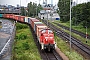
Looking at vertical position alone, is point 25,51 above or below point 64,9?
below

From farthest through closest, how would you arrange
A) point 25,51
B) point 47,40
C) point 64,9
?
point 64,9
point 25,51
point 47,40

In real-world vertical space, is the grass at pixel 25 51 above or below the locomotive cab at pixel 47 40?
below

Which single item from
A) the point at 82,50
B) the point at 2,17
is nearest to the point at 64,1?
the point at 2,17

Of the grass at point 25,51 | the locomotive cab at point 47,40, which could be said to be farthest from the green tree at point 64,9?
the locomotive cab at point 47,40

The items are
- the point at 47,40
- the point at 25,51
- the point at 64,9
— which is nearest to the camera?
the point at 47,40

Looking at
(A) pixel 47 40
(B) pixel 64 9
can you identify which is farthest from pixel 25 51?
(B) pixel 64 9

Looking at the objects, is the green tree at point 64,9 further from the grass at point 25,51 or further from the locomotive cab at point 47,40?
the locomotive cab at point 47,40

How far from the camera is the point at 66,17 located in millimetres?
96875

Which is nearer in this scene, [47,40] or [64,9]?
[47,40]

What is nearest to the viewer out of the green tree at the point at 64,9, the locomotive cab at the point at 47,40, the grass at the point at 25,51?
the grass at the point at 25,51

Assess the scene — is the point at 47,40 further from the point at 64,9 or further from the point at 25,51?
the point at 64,9

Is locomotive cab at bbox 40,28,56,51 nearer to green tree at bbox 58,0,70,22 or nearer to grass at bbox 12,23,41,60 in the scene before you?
grass at bbox 12,23,41,60

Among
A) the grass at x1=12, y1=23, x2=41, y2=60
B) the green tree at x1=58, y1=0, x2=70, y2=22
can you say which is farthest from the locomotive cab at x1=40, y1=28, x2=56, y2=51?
the green tree at x1=58, y1=0, x2=70, y2=22

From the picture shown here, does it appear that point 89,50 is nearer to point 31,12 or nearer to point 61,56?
point 61,56
